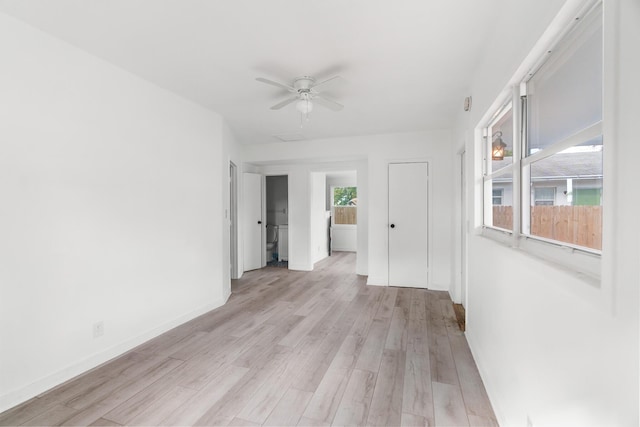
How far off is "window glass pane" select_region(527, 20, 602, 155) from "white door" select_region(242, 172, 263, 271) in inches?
193

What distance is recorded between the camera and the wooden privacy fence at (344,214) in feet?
27.7

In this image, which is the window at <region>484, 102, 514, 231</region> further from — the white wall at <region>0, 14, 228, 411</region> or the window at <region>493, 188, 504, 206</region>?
the white wall at <region>0, 14, 228, 411</region>

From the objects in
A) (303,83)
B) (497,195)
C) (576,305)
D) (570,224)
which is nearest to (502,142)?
(497,195)

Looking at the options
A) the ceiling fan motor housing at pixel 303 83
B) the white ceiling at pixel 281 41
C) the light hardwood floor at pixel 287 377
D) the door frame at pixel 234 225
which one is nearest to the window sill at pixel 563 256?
the light hardwood floor at pixel 287 377

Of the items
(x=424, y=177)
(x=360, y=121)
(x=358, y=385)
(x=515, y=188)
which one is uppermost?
(x=360, y=121)

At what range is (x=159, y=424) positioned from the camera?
1725 mm

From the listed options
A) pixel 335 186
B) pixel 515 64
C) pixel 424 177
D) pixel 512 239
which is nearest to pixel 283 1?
pixel 515 64

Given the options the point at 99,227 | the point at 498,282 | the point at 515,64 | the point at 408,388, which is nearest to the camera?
the point at 515,64

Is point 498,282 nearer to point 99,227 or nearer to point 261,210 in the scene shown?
point 99,227

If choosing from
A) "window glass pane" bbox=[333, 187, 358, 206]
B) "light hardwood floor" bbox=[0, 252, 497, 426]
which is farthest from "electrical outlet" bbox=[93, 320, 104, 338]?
"window glass pane" bbox=[333, 187, 358, 206]

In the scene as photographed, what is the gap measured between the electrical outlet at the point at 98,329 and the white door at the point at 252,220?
3408 millimetres

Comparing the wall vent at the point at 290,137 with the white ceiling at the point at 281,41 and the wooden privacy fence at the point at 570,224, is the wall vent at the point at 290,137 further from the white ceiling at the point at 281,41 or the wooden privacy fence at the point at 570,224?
the wooden privacy fence at the point at 570,224

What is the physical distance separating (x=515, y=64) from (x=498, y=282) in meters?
1.22

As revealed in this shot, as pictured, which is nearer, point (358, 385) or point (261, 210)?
point (358, 385)
